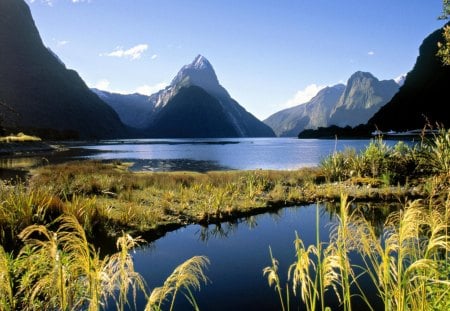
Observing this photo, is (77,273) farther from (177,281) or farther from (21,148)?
(21,148)

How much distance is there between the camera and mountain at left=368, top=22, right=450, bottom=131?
16038cm

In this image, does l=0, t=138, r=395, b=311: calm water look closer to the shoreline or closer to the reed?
the reed

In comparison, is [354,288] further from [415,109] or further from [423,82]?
[423,82]

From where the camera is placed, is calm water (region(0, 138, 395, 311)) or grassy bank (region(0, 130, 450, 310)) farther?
calm water (region(0, 138, 395, 311))

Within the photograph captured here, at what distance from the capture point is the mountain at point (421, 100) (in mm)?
160375

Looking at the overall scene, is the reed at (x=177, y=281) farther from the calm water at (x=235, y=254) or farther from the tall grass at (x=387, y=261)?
the calm water at (x=235, y=254)

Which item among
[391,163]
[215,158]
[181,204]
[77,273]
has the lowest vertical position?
[215,158]

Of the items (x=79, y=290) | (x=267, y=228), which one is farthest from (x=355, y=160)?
(x=79, y=290)

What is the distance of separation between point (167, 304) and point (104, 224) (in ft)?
20.5

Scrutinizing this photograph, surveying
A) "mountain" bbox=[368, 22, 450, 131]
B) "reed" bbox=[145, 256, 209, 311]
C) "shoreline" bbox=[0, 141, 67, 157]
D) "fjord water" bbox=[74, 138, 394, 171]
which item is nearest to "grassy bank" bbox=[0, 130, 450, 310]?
"reed" bbox=[145, 256, 209, 311]

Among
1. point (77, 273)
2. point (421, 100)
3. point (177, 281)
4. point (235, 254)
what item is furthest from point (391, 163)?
point (421, 100)

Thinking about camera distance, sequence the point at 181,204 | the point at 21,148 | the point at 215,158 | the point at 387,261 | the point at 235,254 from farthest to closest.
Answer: the point at 215,158
the point at 21,148
the point at 181,204
the point at 235,254
the point at 387,261

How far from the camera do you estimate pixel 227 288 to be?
29.7ft

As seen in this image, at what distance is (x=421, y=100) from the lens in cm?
17400
